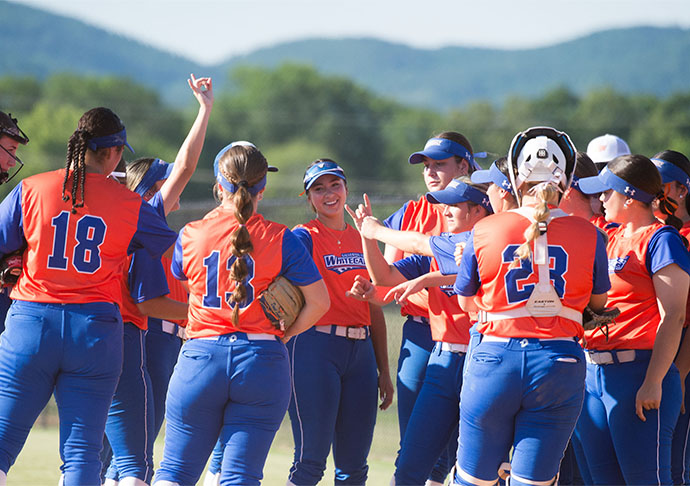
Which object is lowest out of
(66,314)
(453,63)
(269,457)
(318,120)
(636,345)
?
(269,457)

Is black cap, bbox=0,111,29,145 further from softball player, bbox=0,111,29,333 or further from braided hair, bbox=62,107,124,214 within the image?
braided hair, bbox=62,107,124,214

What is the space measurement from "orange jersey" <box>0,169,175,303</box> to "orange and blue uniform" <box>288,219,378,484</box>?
1.28 meters

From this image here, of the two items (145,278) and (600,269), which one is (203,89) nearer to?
(145,278)

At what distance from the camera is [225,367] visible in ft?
12.1

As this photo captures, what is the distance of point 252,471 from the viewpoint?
3.65 meters

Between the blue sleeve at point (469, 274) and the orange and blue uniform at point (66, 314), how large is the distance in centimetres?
151

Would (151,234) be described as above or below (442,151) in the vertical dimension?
below

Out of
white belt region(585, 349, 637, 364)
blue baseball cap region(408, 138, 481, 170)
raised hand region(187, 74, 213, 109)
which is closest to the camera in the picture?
white belt region(585, 349, 637, 364)

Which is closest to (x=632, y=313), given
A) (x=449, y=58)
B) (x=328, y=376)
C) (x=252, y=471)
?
(x=328, y=376)

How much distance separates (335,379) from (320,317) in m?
0.85

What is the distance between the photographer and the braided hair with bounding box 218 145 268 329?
369cm

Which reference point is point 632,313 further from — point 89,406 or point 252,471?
point 89,406

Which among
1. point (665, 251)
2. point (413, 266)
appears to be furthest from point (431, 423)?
point (665, 251)

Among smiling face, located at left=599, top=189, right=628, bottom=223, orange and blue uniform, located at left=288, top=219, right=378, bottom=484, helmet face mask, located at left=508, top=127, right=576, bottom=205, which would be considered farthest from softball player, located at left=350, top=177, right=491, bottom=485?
helmet face mask, located at left=508, top=127, right=576, bottom=205
